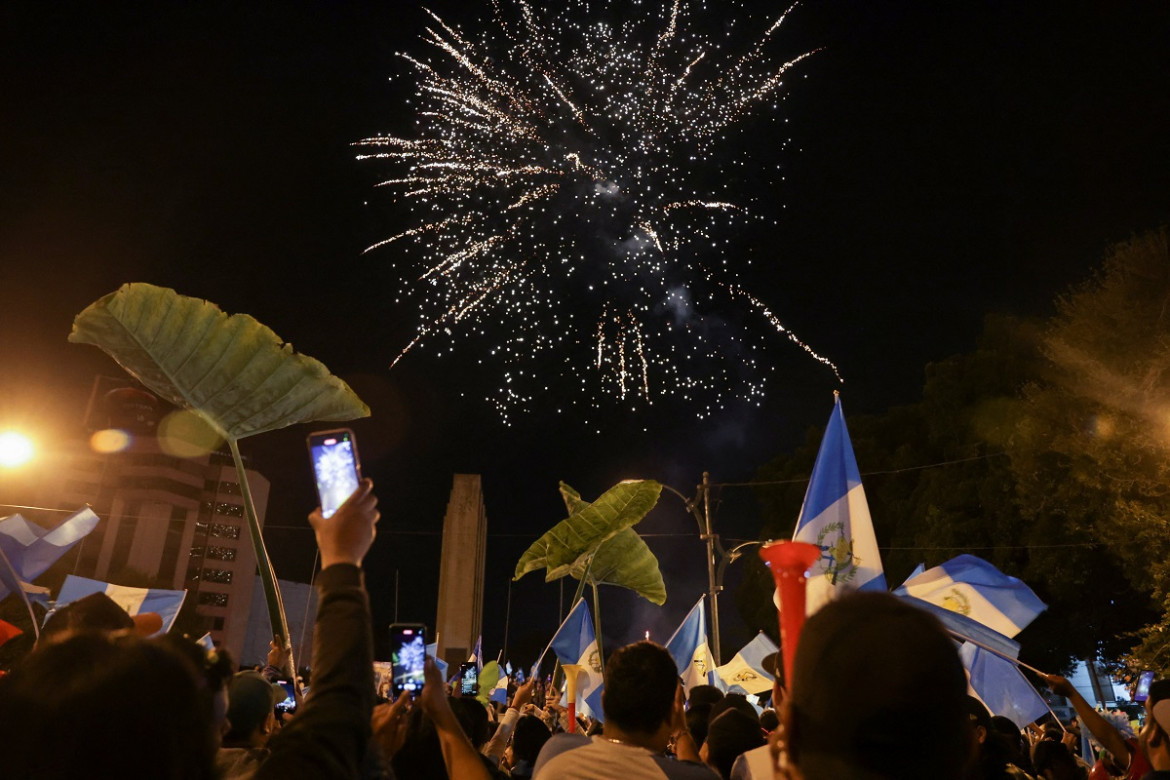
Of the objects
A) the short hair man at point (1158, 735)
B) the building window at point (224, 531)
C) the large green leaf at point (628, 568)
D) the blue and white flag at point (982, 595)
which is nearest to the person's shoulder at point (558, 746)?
the short hair man at point (1158, 735)

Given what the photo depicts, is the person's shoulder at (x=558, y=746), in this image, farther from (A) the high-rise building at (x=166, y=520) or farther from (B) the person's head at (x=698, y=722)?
(A) the high-rise building at (x=166, y=520)

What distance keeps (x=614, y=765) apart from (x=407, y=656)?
3.09 feet

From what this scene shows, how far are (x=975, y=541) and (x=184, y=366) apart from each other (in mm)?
23410

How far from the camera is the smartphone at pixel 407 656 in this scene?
3273mm

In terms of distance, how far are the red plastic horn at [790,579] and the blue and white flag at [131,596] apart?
932cm

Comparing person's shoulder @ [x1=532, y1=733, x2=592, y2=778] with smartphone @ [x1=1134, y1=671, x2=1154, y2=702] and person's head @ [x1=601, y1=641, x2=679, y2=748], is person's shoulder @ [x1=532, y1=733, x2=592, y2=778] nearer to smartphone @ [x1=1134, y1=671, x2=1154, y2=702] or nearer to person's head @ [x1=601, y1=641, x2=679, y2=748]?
person's head @ [x1=601, y1=641, x2=679, y2=748]

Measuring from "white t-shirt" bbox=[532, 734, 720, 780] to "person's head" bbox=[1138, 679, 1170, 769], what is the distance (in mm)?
2434

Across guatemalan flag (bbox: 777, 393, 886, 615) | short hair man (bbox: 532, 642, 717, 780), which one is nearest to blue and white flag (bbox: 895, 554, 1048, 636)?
guatemalan flag (bbox: 777, 393, 886, 615)

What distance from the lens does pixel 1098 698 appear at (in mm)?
42438

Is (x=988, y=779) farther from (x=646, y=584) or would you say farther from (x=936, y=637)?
(x=646, y=584)

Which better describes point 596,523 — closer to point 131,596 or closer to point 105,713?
point 131,596

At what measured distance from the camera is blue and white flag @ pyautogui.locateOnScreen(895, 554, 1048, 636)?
950 cm

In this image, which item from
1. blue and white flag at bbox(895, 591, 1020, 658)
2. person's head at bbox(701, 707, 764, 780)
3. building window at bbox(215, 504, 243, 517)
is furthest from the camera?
building window at bbox(215, 504, 243, 517)

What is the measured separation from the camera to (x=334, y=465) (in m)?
2.61
